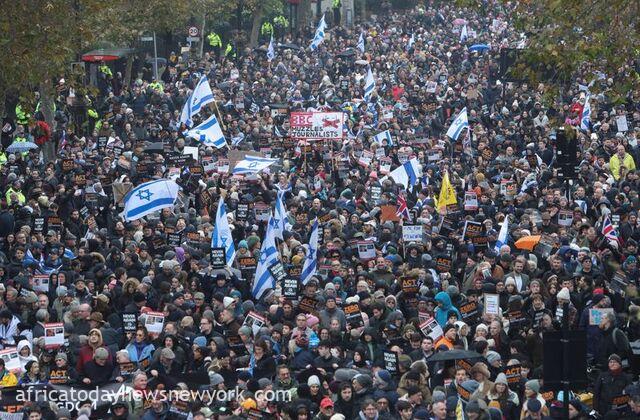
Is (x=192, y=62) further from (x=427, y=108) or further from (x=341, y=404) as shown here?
(x=341, y=404)

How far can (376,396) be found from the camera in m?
14.7

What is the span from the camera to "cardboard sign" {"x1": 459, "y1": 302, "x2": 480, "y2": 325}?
17.9m

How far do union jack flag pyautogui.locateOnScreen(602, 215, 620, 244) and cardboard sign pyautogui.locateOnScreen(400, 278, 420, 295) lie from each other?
11.5 ft

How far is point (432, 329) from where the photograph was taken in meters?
16.8

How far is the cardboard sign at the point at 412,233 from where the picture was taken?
72.1ft

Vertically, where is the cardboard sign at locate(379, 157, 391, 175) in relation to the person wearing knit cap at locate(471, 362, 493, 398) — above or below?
below

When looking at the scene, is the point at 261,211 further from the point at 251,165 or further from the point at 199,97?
the point at 199,97

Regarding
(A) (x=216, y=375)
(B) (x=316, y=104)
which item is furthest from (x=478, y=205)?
(B) (x=316, y=104)

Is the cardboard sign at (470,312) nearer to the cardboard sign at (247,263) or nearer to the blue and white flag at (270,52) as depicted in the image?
the cardboard sign at (247,263)

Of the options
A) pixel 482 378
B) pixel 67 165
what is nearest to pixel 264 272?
pixel 482 378

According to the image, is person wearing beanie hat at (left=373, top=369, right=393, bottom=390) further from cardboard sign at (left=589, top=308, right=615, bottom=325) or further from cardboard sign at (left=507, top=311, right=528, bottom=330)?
cardboard sign at (left=589, top=308, right=615, bottom=325)

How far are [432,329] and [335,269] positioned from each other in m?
3.77

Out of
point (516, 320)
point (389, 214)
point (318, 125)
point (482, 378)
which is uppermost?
point (482, 378)

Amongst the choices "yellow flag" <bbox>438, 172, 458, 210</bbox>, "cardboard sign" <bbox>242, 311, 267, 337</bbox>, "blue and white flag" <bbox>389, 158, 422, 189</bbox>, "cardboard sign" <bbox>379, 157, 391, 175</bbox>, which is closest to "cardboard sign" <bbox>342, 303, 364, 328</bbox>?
"cardboard sign" <bbox>242, 311, 267, 337</bbox>
